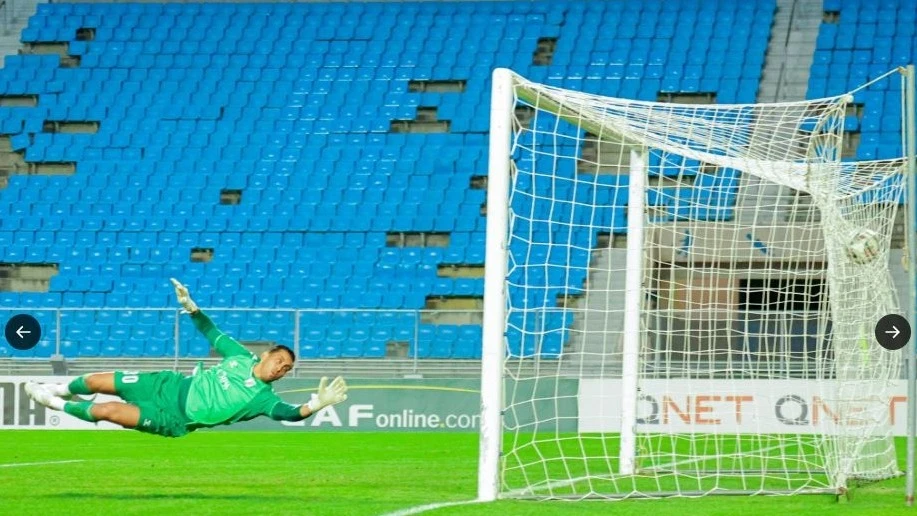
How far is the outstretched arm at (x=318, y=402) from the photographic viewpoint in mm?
9414

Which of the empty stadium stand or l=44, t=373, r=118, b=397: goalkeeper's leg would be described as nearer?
l=44, t=373, r=118, b=397: goalkeeper's leg

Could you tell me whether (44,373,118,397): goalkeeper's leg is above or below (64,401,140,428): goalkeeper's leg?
above

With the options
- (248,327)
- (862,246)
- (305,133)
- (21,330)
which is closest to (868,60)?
(305,133)

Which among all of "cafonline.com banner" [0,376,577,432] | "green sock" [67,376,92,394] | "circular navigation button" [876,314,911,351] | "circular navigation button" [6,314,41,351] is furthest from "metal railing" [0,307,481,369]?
"circular navigation button" [876,314,911,351]

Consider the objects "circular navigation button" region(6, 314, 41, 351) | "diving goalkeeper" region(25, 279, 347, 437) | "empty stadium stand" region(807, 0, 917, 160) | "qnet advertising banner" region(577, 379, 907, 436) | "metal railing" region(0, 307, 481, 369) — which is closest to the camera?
"diving goalkeeper" region(25, 279, 347, 437)

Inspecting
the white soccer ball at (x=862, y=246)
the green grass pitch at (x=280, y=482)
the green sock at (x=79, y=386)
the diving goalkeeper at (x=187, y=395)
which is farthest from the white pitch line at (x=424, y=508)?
the white soccer ball at (x=862, y=246)

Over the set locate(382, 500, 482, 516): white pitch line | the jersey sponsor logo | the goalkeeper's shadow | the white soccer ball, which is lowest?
the goalkeeper's shadow

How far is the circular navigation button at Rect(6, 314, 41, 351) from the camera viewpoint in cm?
2016

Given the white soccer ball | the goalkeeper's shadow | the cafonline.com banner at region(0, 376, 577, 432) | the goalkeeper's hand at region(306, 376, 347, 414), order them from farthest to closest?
the cafonline.com banner at region(0, 376, 577, 432), the white soccer ball, the goalkeeper's shadow, the goalkeeper's hand at region(306, 376, 347, 414)

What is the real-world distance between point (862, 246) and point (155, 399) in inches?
208

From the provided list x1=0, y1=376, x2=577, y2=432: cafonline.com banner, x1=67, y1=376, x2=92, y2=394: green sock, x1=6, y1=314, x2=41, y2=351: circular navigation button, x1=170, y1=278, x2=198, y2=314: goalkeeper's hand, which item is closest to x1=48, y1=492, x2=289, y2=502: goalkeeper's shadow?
x1=67, y1=376, x2=92, y2=394: green sock

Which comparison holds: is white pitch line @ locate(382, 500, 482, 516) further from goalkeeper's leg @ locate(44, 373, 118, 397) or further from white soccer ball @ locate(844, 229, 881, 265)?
white soccer ball @ locate(844, 229, 881, 265)

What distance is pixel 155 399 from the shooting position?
9.70 metres

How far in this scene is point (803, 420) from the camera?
18.7 meters
